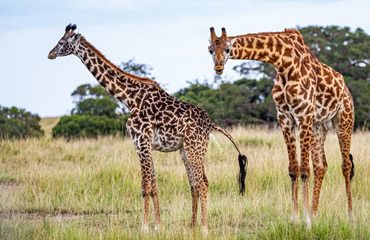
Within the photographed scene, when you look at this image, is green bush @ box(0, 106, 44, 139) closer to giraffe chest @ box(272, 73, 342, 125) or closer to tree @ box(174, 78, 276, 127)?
tree @ box(174, 78, 276, 127)

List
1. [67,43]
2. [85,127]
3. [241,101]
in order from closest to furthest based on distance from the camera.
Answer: [67,43] → [85,127] → [241,101]

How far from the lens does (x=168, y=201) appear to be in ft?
29.8

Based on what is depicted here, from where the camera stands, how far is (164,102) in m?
6.65

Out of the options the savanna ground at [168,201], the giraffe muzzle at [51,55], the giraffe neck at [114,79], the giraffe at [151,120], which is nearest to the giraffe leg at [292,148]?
the savanna ground at [168,201]

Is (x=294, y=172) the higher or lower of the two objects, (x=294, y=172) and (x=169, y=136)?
the lower

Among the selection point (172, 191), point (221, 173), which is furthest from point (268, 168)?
point (172, 191)

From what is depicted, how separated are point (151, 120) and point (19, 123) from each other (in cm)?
1721

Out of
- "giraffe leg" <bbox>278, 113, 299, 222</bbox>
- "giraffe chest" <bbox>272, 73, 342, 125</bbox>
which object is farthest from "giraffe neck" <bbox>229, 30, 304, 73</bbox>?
"giraffe leg" <bbox>278, 113, 299, 222</bbox>

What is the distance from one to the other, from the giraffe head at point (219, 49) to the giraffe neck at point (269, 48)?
0.13 metres

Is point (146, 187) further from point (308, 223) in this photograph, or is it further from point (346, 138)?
point (346, 138)

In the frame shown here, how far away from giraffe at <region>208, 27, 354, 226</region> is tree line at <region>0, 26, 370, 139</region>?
1513 centimetres

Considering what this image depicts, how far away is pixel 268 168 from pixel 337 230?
13.2ft

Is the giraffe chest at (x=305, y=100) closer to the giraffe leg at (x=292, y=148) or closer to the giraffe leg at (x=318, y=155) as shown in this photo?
the giraffe leg at (x=292, y=148)

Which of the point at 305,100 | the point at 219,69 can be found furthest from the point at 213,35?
the point at 305,100
